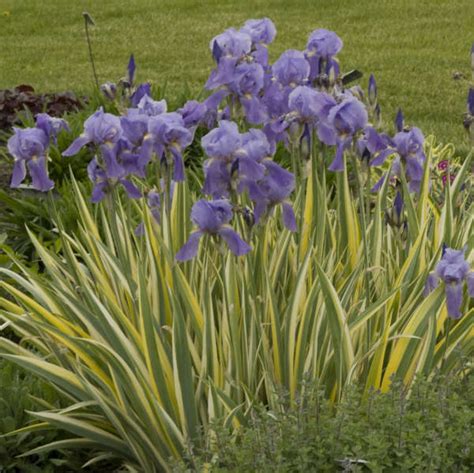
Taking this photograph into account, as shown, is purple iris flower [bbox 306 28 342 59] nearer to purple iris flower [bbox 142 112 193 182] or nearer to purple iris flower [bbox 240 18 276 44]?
purple iris flower [bbox 240 18 276 44]

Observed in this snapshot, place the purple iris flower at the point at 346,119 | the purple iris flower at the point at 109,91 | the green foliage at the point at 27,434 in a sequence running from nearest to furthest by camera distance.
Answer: the purple iris flower at the point at 346,119 < the green foliage at the point at 27,434 < the purple iris flower at the point at 109,91

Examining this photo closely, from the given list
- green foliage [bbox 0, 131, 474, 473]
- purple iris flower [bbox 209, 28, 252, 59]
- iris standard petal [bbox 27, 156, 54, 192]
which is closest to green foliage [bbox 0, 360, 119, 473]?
green foliage [bbox 0, 131, 474, 473]

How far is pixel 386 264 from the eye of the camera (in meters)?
3.35

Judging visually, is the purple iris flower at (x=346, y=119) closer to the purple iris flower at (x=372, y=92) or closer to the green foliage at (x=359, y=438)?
the purple iris flower at (x=372, y=92)

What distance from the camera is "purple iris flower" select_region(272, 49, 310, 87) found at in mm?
2898

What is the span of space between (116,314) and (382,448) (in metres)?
1.07

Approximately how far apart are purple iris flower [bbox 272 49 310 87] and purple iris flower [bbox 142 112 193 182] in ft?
1.47

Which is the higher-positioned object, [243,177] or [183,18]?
[243,177]

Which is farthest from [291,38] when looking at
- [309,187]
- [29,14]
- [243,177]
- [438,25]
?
[243,177]

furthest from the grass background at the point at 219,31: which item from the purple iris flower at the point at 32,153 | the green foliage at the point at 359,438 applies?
the green foliage at the point at 359,438

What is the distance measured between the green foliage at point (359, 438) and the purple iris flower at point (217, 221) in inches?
15.8

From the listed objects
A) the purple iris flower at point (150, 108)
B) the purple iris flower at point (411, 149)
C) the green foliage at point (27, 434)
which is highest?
the purple iris flower at point (150, 108)

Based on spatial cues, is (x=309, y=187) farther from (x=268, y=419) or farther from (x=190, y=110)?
(x=268, y=419)

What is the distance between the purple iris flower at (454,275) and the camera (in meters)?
2.35
